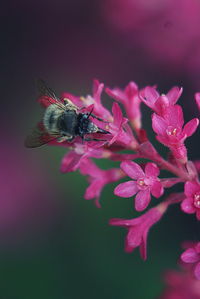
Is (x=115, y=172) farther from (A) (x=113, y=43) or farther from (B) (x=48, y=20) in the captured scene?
(B) (x=48, y=20)

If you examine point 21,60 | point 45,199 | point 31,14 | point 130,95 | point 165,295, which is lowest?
point 165,295

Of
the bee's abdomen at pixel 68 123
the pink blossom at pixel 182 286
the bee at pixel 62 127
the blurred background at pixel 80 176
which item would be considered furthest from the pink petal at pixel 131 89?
the blurred background at pixel 80 176

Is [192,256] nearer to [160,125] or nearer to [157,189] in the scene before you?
[157,189]

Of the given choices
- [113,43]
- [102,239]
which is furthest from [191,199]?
[113,43]

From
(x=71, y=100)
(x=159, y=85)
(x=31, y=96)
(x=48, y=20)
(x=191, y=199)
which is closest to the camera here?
(x=191, y=199)

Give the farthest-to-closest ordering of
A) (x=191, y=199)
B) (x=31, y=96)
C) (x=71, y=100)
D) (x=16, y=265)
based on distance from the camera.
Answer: (x=31, y=96) → (x=16, y=265) → (x=71, y=100) → (x=191, y=199)
